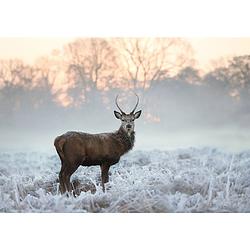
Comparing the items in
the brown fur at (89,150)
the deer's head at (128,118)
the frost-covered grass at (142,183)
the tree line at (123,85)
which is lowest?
the frost-covered grass at (142,183)

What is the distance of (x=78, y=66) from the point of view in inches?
171

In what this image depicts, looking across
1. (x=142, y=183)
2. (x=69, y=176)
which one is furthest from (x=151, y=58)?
(x=69, y=176)

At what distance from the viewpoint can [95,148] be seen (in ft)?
14.1

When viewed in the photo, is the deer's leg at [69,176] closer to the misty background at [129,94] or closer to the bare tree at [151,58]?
the misty background at [129,94]

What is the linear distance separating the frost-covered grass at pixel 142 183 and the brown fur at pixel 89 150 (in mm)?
50

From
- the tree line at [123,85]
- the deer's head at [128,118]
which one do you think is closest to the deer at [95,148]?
the deer's head at [128,118]

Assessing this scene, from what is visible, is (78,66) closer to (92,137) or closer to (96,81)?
(96,81)

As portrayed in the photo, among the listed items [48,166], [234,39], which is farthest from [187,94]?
[48,166]

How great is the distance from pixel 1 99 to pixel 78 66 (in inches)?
24.6

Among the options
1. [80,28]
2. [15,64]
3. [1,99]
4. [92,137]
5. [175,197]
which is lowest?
[175,197]

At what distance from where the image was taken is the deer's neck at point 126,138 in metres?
4.31

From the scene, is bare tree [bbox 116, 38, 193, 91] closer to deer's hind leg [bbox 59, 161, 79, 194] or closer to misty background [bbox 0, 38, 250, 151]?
misty background [bbox 0, 38, 250, 151]

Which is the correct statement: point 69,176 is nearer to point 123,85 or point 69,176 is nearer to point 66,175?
point 66,175

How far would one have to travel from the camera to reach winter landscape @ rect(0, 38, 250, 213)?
14.0 ft
